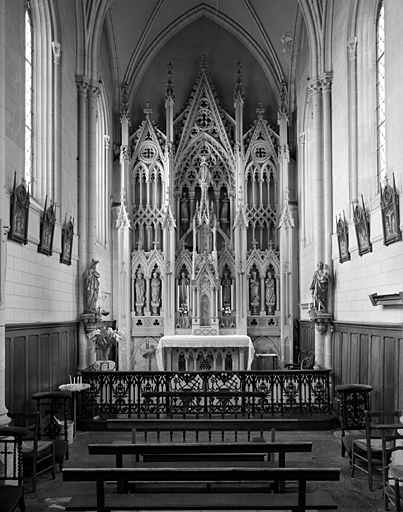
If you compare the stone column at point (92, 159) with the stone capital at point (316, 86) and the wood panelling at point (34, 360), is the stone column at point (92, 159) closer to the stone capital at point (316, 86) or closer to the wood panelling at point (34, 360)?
the wood panelling at point (34, 360)

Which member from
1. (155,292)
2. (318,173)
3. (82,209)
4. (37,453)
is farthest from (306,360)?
(37,453)

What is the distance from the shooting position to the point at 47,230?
1256 centimetres

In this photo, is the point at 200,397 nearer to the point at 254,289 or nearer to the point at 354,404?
the point at 354,404

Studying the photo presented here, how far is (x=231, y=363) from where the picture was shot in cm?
1989

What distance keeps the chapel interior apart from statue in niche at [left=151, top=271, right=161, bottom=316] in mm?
98

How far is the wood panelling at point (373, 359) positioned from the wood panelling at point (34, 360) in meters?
6.34

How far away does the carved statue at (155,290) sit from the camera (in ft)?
68.5

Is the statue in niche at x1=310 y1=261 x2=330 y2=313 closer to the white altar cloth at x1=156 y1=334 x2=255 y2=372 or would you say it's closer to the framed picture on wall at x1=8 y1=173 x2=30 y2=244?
the white altar cloth at x1=156 y1=334 x2=255 y2=372

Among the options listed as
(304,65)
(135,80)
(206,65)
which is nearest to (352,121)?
(304,65)

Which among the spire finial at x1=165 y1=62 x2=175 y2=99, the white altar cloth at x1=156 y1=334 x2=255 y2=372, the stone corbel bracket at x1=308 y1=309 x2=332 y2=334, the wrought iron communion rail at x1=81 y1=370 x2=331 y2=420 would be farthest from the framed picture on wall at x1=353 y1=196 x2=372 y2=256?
the spire finial at x1=165 y1=62 x2=175 y2=99

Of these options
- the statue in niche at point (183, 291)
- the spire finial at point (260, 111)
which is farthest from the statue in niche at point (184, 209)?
the spire finial at point (260, 111)

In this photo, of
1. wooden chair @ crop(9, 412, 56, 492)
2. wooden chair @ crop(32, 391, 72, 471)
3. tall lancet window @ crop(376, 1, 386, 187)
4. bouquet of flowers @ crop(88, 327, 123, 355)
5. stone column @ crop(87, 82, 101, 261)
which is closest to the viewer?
wooden chair @ crop(9, 412, 56, 492)

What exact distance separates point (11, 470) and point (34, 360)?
3322 mm

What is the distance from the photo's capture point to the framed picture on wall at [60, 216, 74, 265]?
1420cm
